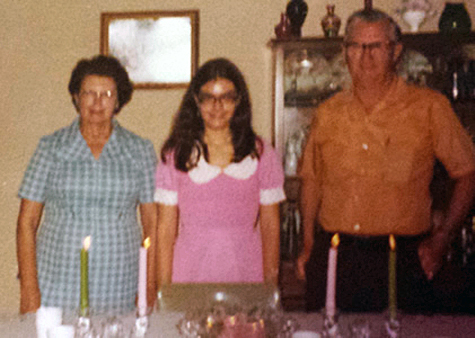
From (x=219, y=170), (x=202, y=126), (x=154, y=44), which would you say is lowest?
(x=219, y=170)

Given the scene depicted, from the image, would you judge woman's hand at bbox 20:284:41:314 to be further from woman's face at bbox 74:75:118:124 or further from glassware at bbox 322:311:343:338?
glassware at bbox 322:311:343:338

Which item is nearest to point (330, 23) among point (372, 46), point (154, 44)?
point (372, 46)

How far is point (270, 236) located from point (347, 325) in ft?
2.50

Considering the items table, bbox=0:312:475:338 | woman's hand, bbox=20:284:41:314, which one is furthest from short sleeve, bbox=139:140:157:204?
table, bbox=0:312:475:338

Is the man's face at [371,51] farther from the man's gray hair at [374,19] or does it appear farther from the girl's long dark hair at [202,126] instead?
the girl's long dark hair at [202,126]

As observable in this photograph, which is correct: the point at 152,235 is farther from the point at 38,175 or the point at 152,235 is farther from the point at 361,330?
the point at 361,330

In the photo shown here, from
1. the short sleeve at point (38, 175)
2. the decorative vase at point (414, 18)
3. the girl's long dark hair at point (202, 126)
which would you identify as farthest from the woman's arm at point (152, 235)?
the decorative vase at point (414, 18)

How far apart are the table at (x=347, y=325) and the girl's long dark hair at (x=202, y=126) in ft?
2.60

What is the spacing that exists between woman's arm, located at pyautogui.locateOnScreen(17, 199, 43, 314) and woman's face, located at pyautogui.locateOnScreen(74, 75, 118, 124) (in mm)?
420

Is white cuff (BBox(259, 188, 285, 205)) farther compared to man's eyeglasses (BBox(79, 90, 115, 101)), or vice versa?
man's eyeglasses (BBox(79, 90, 115, 101))

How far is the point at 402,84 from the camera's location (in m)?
2.07

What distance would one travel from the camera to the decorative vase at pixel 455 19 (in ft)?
8.87

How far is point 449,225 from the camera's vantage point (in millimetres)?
1917

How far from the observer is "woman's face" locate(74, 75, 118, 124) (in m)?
2.15
